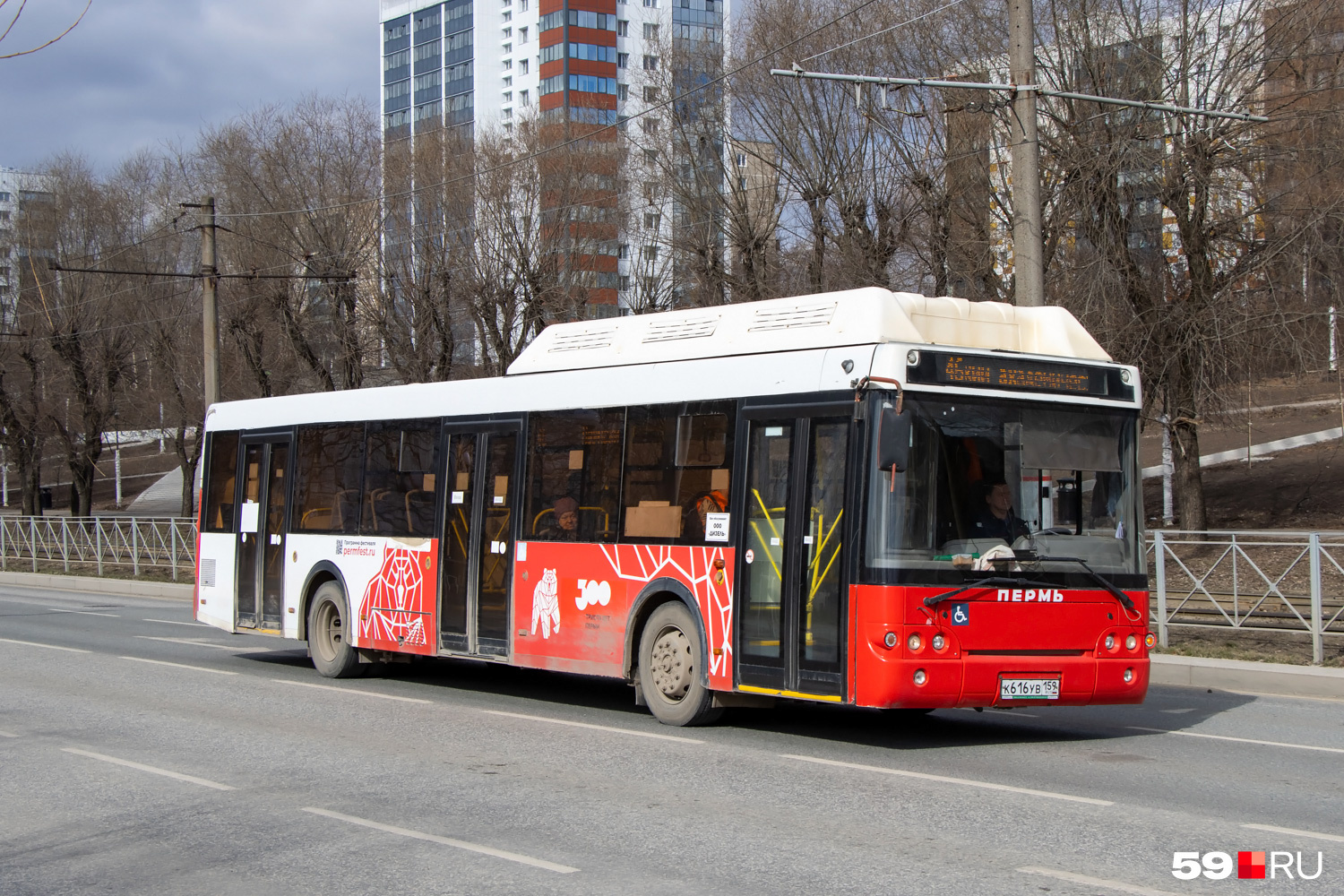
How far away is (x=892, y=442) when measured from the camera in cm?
931

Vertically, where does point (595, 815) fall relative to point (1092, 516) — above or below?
below

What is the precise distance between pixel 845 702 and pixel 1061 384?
9.29 feet

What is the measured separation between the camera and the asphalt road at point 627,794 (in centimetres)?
634

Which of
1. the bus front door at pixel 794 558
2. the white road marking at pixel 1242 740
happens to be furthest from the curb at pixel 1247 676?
the bus front door at pixel 794 558

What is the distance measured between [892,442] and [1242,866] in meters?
3.73

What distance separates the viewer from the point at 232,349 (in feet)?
144

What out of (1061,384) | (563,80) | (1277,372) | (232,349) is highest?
(563,80)

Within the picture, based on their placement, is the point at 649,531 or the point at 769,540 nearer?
the point at 769,540

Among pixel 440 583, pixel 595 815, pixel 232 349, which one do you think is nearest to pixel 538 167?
pixel 232 349

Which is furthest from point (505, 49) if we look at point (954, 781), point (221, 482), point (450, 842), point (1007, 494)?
point (450, 842)

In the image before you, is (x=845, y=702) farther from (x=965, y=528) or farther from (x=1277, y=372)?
(x=1277, y=372)

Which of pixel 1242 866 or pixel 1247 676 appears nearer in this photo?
pixel 1242 866

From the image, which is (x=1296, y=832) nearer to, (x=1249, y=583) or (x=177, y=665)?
(x=1249, y=583)

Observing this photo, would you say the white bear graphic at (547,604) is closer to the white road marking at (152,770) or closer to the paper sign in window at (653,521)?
the paper sign in window at (653,521)
